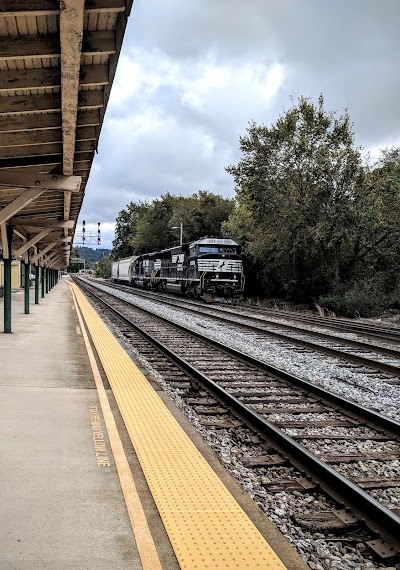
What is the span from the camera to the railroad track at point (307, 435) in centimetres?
387

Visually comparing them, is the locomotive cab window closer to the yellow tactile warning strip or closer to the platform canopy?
the platform canopy

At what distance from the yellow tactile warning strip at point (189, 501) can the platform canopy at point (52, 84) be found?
11.1 feet

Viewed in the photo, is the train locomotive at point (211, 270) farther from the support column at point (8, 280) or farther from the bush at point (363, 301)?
the support column at point (8, 280)

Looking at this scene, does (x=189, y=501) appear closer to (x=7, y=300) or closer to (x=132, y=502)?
(x=132, y=502)

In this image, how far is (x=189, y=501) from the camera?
150 inches

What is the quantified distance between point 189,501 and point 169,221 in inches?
2388

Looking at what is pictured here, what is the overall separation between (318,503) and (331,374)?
541 centimetres

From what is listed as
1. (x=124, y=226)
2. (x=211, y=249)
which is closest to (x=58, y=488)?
(x=211, y=249)

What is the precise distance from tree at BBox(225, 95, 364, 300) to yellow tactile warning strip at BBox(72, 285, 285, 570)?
67.9ft

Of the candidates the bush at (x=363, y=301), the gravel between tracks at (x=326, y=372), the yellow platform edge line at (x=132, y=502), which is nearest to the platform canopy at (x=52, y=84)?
the yellow platform edge line at (x=132, y=502)

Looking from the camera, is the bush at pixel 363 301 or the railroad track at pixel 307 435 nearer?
the railroad track at pixel 307 435

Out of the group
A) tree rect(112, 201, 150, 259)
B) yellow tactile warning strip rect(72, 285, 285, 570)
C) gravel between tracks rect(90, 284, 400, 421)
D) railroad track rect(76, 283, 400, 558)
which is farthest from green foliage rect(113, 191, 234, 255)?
yellow tactile warning strip rect(72, 285, 285, 570)

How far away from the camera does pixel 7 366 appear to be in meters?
8.77

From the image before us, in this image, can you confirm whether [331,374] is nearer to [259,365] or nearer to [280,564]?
[259,365]
